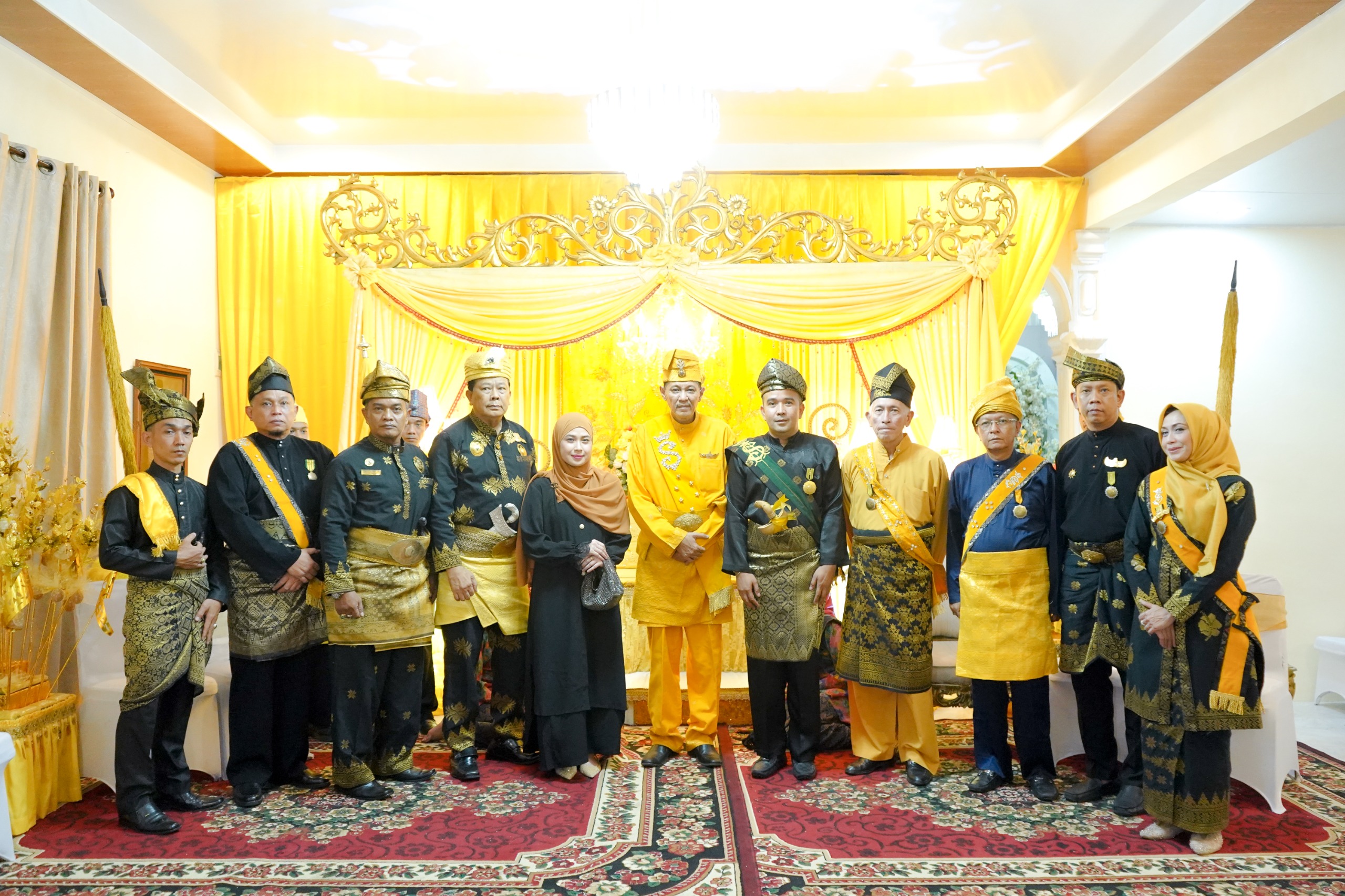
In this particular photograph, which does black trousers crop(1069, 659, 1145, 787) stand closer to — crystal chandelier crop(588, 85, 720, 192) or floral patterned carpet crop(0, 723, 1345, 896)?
floral patterned carpet crop(0, 723, 1345, 896)

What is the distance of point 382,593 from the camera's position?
11.9ft

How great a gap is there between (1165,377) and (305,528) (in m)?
5.55

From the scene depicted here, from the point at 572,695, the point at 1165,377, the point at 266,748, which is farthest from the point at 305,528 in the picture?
the point at 1165,377

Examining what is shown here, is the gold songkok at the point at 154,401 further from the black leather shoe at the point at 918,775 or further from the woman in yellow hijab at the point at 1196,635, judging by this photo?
the woman in yellow hijab at the point at 1196,635

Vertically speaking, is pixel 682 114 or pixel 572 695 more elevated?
pixel 682 114

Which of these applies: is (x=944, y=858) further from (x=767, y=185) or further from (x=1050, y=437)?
(x=1050, y=437)

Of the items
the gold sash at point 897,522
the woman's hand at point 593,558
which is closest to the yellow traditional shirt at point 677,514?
the woman's hand at point 593,558

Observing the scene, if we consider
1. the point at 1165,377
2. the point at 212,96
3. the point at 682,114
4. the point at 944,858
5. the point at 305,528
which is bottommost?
the point at 944,858

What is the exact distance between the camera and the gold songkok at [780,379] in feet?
12.9

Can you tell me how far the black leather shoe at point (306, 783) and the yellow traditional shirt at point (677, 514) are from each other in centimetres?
139

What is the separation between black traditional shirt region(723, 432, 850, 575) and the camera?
3855mm

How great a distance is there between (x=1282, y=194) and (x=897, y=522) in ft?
12.7

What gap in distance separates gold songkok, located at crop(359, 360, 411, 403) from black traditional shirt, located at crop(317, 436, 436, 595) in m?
0.18

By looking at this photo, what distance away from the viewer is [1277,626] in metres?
3.77
